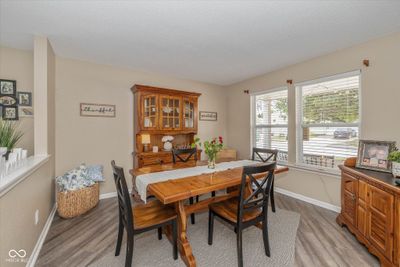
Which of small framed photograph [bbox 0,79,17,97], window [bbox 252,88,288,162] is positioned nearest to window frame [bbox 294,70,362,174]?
window [bbox 252,88,288,162]

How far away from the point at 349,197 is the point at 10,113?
4.55 m

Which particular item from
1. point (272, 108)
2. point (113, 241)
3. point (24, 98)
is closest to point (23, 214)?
point (113, 241)

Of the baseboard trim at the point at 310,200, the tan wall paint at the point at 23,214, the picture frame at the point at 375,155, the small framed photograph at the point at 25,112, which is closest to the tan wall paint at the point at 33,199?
the tan wall paint at the point at 23,214

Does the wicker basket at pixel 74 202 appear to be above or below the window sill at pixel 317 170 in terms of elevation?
below

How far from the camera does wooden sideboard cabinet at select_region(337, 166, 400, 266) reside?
1515 mm

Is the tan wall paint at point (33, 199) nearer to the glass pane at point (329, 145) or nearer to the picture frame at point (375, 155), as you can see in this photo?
the picture frame at point (375, 155)

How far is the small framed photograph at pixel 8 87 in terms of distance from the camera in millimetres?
2529

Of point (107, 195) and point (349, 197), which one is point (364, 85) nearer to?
point (349, 197)

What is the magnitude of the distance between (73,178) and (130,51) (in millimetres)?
2022

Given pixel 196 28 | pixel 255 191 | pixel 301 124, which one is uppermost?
pixel 196 28

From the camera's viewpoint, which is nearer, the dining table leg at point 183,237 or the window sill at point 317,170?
the dining table leg at point 183,237

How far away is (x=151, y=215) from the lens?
1.75 metres

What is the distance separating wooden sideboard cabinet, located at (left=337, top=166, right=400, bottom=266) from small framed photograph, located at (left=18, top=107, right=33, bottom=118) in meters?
4.30

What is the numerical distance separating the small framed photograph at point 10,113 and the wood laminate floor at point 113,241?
153 centimetres
